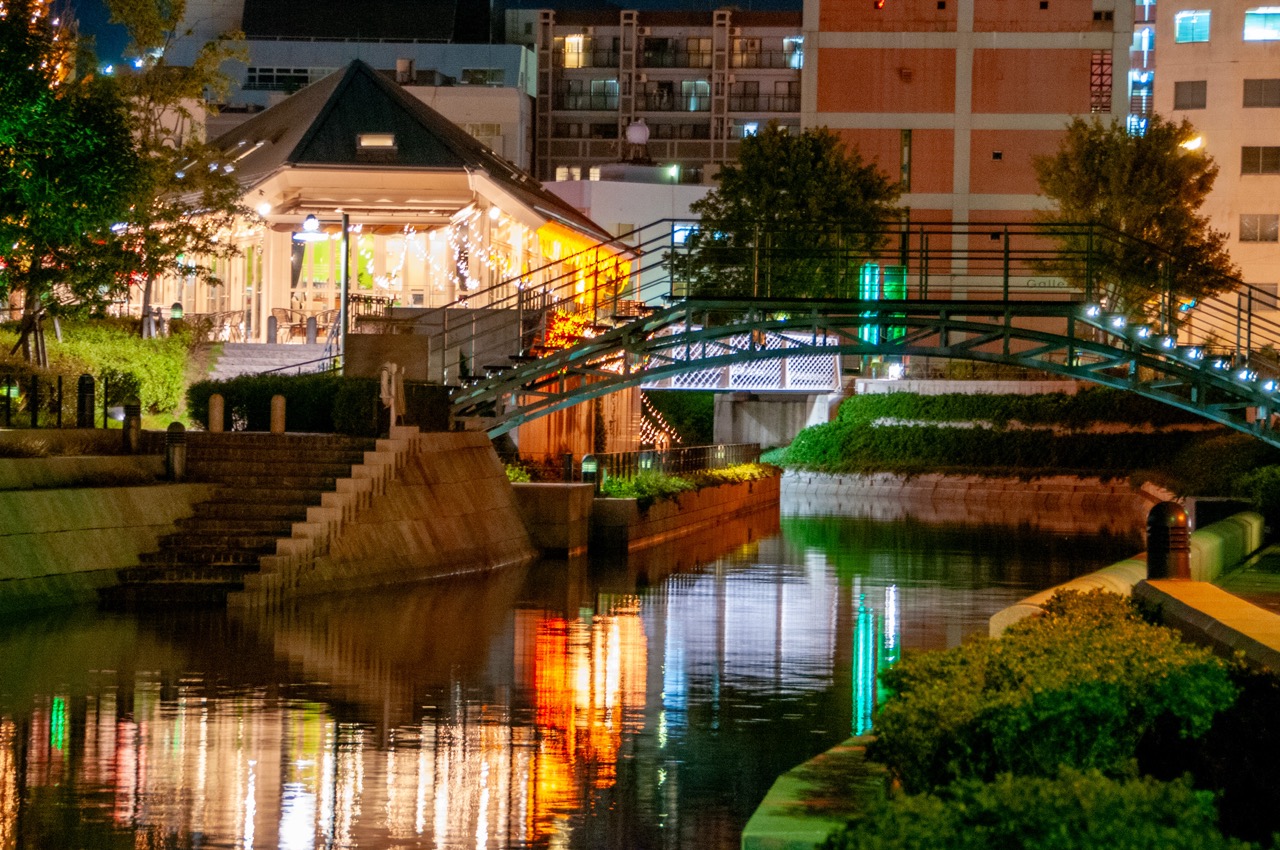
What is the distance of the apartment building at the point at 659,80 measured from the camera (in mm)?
91625

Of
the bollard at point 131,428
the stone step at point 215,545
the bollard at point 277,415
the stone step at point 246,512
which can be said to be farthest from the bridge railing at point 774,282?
the stone step at point 215,545

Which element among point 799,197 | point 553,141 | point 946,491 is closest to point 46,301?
point 799,197

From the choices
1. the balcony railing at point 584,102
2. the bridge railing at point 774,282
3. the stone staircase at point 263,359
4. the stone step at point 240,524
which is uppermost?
the balcony railing at point 584,102

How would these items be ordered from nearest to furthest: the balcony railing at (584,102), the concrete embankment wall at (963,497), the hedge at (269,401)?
the hedge at (269,401), the concrete embankment wall at (963,497), the balcony railing at (584,102)

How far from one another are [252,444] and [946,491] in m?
35.0

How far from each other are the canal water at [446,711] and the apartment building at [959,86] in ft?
143

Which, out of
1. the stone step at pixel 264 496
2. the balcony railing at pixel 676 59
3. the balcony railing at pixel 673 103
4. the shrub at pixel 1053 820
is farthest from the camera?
the balcony railing at pixel 676 59

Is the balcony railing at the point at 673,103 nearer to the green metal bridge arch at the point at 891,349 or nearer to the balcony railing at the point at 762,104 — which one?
the balcony railing at the point at 762,104

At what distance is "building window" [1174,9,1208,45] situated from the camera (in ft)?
250

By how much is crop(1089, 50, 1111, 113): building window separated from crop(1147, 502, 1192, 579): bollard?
170 ft

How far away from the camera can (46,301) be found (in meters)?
27.7

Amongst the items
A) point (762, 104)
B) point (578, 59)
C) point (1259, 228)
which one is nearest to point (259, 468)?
point (1259, 228)

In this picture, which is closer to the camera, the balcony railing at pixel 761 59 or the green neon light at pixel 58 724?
the green neon light at pixel 58 724

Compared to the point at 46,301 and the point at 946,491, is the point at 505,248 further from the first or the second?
the point at 46,301
